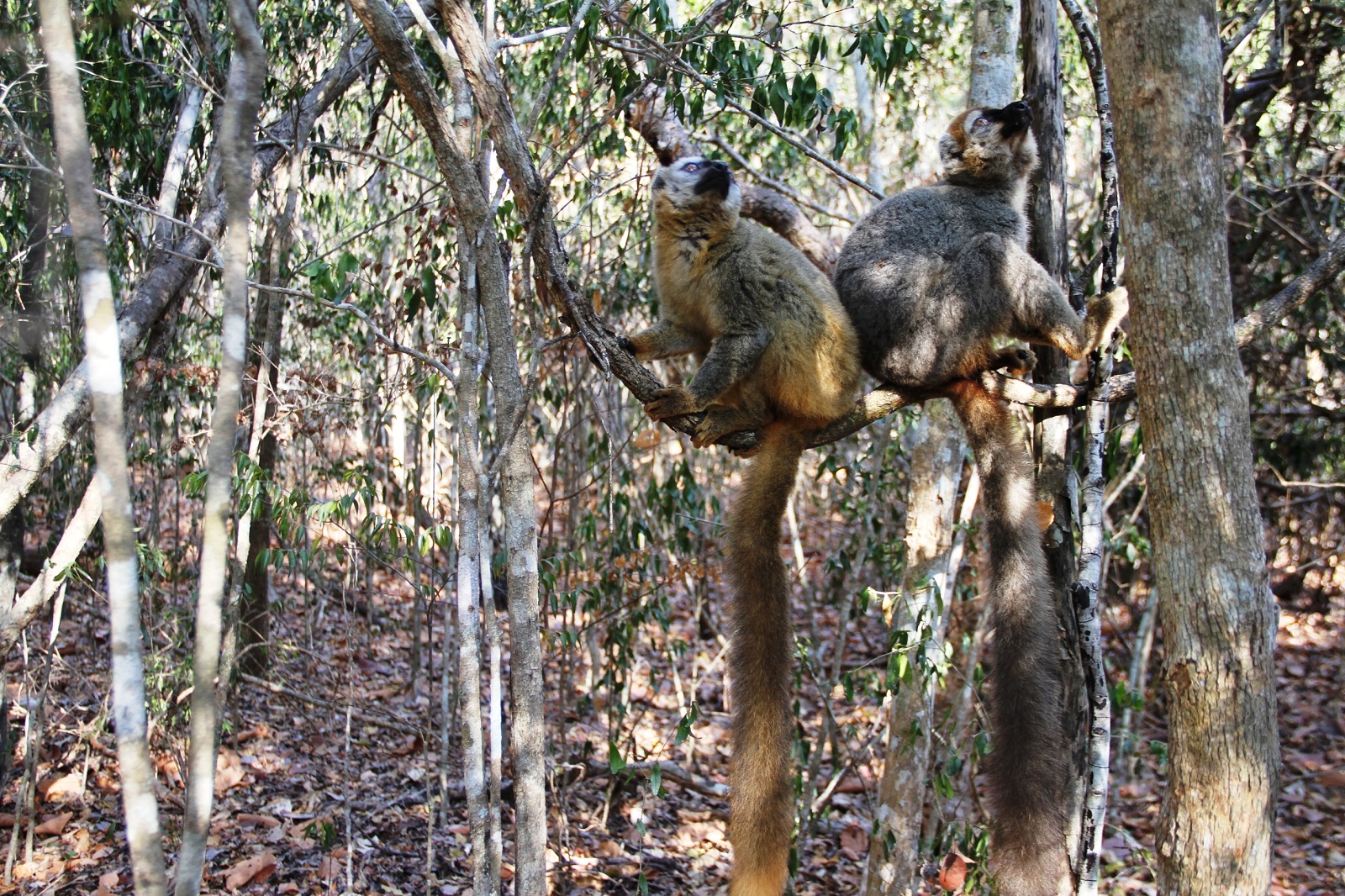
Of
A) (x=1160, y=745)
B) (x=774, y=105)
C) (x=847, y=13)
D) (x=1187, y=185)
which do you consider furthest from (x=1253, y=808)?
(x=847, y=13)

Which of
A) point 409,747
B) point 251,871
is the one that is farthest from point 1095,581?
point 409,747

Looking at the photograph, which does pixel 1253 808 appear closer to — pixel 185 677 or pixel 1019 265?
pixel 1019 265

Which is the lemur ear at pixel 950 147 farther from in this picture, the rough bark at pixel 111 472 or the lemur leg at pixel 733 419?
the rough bark at pixel 111 472

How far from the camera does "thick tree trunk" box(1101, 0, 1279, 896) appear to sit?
103 inches

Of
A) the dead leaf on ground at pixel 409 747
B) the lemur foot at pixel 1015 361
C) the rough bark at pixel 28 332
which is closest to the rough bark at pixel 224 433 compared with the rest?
the lemur foot at pixel 1015 361

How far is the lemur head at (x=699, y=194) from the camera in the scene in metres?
4.68

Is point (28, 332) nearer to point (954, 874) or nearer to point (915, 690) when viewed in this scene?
point (915, 690)

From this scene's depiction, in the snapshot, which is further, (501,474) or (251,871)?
(251,871)

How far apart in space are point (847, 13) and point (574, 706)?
26.5 ft

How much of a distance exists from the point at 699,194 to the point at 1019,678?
257 cm

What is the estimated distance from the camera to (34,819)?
6.32 meters

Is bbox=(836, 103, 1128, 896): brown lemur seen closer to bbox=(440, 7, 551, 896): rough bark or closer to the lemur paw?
the lemur paw

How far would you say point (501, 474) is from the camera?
4934 mm

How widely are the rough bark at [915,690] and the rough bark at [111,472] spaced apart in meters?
4.06
